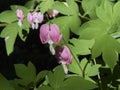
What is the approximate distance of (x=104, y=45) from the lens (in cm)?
109

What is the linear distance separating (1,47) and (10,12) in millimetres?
2190

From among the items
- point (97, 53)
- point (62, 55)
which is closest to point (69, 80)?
point (97, 53)

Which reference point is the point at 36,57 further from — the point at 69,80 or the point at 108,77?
the point at 69,80

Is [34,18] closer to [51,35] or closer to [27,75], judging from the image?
[51,35]

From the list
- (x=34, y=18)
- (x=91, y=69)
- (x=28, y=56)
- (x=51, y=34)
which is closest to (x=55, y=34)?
(x=51, y=34)

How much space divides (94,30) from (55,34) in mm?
151

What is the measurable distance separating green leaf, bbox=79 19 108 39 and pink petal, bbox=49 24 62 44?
105mm

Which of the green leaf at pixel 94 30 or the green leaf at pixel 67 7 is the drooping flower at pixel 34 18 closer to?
the green leaf at pixel 67 7

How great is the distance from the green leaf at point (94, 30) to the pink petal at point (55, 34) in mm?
105

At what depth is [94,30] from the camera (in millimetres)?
1117

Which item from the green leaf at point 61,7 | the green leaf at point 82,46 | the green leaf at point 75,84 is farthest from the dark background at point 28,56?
the green leaf at point 75,84

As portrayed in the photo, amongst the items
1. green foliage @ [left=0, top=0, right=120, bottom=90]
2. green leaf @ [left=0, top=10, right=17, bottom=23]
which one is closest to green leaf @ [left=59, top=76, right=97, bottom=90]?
green foliage @ [left=0, top=0, right=120, bottom=90]

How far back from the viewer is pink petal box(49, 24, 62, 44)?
1195 mm

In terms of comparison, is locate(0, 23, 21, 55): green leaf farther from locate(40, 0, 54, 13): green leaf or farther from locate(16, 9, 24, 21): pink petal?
locate(40, 0, 54, 13): green leaf
